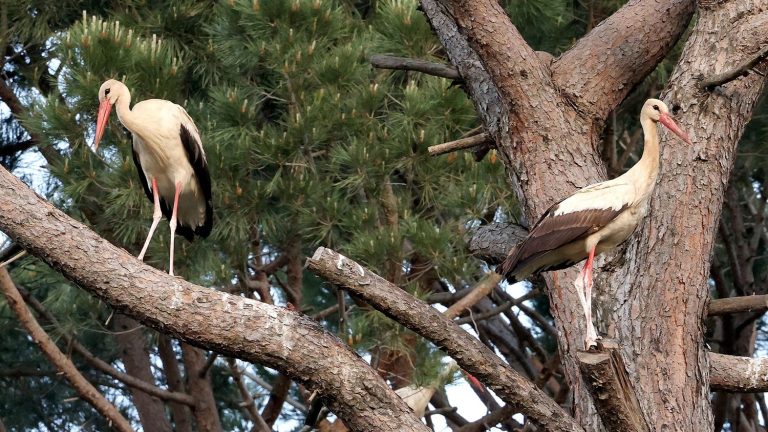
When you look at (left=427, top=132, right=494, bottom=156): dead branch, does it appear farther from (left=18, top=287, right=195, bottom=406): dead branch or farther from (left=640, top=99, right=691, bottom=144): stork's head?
(left=18, top=287, right=195, bottom=406): dead branch

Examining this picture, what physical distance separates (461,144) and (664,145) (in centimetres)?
96

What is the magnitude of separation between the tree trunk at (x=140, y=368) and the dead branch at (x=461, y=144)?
16.8 ft

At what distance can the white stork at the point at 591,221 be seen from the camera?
201 inches

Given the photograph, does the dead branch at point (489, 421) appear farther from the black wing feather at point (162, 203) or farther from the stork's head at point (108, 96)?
the stork's head at point (108, 96)

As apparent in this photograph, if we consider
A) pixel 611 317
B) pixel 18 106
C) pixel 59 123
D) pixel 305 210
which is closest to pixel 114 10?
pixel 18 106

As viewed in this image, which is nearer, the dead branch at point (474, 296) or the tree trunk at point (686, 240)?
the tree trunk at point (686, 240)

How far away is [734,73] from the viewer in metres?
5.27

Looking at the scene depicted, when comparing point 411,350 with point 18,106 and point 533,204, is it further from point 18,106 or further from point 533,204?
point 18,106

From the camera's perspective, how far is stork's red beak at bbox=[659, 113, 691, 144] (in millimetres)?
5340

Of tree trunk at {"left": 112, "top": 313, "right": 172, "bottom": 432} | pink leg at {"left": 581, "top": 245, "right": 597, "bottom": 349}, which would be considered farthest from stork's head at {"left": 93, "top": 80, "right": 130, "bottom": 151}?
tree trunk at {"left": 112, "top": 313, "right": 172, "bottom": 432}

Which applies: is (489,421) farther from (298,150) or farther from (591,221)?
(591,221)

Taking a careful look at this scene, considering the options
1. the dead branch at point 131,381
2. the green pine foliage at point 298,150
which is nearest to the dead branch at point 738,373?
the green pine foliage at point 298,150

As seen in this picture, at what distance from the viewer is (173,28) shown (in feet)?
30.2

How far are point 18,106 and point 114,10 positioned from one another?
3.71 ft
